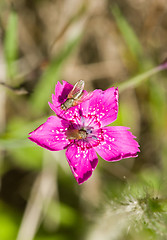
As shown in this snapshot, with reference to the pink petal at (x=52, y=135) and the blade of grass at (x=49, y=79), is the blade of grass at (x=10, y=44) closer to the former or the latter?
the blade of grass at (x=49, y=79)

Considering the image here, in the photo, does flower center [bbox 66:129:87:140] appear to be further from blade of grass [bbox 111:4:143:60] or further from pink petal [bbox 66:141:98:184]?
blade of grass [bbox 111:4:143:60]

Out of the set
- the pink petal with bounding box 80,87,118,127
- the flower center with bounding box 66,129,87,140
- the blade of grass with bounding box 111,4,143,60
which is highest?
the blade of grass with bounding box 111,4,143,60

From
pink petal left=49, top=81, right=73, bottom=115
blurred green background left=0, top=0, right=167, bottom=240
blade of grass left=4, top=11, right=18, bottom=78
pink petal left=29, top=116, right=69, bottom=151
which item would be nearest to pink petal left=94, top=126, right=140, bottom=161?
pink petal left=29, top=116, right=69, bottom=151

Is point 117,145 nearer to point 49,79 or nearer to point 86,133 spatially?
point 86,133

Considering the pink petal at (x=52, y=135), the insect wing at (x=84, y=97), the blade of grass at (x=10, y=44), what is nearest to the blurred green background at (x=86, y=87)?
the blade of grass at (x=10, y=44)

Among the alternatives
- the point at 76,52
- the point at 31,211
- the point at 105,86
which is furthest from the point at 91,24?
the point at 31,211

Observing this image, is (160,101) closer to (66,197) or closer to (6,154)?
(66,197)

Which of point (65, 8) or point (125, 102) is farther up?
point (65, 8)

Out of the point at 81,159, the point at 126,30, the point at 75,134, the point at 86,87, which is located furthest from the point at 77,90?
the point at 86,87
